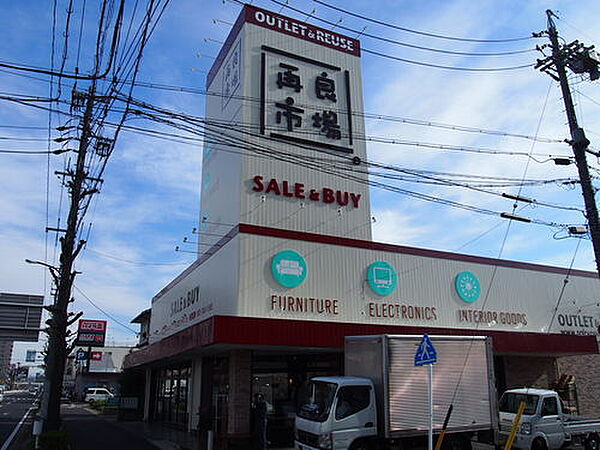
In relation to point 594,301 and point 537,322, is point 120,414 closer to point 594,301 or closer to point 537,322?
point 537,322

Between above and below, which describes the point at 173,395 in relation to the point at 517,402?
above

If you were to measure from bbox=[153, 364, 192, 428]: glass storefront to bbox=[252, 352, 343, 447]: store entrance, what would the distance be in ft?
19.7

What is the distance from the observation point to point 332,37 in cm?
2467

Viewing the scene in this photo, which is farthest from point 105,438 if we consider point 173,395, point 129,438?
point 173,395

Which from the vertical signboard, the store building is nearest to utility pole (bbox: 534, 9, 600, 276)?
the store building

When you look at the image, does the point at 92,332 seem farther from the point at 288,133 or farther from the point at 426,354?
the point at 426,354

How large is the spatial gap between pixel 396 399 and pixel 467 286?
35.4 feet

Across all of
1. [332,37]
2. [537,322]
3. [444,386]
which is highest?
[332,37]

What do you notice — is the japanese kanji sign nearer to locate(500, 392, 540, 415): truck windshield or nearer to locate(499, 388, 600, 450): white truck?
locate(500, 392, 540, 415): truck windshield

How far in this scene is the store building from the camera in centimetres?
1769

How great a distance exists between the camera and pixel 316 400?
12.6 metres

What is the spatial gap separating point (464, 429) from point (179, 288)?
16.1 m

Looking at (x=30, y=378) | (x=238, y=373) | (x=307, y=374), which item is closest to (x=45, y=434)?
(x=238, y=373)

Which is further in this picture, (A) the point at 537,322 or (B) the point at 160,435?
(A) the point at 537,322
